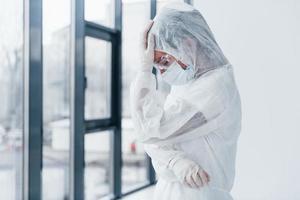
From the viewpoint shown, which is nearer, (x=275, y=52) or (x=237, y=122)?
(x=237, y=122)

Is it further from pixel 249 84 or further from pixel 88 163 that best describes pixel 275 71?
pixel 88 163

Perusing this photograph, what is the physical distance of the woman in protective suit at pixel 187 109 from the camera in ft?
3.85

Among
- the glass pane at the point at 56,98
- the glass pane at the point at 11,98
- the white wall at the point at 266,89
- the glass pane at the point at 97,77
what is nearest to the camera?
the glass pane at the point at 11,98

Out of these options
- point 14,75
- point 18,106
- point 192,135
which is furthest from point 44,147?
point 192,135

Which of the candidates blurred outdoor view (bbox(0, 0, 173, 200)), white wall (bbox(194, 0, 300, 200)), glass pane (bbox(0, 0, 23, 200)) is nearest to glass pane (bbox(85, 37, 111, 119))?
blurred outdoor view (bbox(0, 0, 173, 200))

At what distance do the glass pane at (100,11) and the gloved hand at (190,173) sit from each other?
Answer: 6.98 feet

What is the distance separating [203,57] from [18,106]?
1612 millimetres

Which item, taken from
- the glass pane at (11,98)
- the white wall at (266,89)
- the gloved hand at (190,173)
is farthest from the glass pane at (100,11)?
the gloved hand at (190,173)

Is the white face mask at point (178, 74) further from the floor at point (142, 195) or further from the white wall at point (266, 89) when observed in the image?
the floor at point (142, 195)

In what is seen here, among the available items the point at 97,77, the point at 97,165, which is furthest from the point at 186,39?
the point at 97,165

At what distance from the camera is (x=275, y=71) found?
311 cm

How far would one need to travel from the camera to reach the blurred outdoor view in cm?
246

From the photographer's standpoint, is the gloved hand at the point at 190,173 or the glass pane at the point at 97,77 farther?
the glass pane at the point at 97,77

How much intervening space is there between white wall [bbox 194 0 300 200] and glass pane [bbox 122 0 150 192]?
0.89 metres
